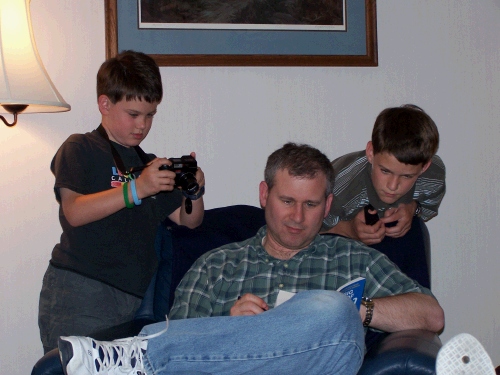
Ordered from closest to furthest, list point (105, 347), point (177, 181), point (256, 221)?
1. point (105, 347)
2. point (177, 181)
3. point (256, 221)

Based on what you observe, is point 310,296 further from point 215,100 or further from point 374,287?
point 215,100

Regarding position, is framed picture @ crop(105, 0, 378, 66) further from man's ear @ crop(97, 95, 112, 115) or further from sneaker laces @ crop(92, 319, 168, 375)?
sneaker laces @ crop(92, 319, 168, 375)

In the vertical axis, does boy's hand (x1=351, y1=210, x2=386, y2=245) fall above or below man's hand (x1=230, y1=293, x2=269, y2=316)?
above

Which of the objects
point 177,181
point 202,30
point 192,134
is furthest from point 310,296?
point 202,30

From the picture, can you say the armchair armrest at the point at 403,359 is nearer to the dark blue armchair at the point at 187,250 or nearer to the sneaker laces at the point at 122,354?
the dark blue armchair at the point at 187,250

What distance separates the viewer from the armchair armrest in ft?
4.90

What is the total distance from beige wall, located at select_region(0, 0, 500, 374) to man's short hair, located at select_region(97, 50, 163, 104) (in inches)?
15.3

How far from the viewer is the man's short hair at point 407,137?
206 centimetres

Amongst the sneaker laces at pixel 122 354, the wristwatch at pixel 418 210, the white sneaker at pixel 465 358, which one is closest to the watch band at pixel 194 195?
the sneaker laces at pixel 122 354

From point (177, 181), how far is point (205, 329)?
0.66m

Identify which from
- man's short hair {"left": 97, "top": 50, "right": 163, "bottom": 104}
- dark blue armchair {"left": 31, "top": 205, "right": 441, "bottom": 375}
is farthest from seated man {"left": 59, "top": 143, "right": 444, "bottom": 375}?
man's short hair {"left": 97, "top": 50, "right": 163, "bottom": 104}

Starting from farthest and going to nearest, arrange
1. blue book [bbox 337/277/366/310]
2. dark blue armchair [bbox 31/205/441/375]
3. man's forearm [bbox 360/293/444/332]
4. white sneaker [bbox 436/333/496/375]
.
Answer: dark blue armchair [bbox 31/205/441/375] < man's forearm [bbox 360/293/444/332] < blue book [bbox 337/277/366/310] < white sneaker [bbox 436/333/496/375]

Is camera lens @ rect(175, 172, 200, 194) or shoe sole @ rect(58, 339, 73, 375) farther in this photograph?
camera lens @ rect(175, 172, 200, 194)

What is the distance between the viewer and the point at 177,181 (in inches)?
82.6
